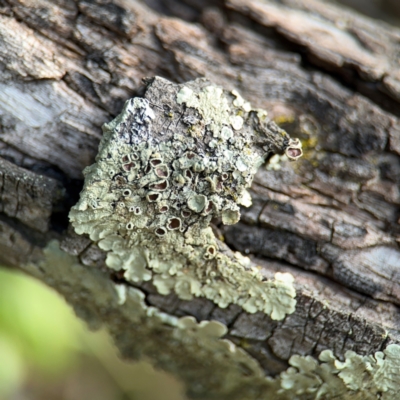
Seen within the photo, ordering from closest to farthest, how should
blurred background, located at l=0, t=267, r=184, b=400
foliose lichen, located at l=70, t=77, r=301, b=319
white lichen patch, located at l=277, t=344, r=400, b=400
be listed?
1. foliose lichen, located at l=70, t=77, r=301, b=319
2. white lichen patch, located at l=277, t=344, r=400, b=400
3. blurred background, located at l=0, t=267, r=184, b=400

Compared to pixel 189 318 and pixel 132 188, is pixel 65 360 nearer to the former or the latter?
pixel 189 318

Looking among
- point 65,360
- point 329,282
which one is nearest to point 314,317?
point 329,282

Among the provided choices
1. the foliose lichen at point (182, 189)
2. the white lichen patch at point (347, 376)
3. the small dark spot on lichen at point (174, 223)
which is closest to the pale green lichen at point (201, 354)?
the white lichen patch at point (347, 376)

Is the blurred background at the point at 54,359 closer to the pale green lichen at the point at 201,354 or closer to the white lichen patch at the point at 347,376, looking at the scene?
A: the pale green lichen at the point at 201,354

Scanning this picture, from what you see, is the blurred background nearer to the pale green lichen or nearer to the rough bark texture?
the pale green lichen

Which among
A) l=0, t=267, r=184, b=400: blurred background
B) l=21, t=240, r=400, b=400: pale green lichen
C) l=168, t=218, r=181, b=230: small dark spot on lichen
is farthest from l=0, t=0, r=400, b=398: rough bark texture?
l=0, t=267, r=184, b=400: blurred background

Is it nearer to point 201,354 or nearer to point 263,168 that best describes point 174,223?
point 263,168
